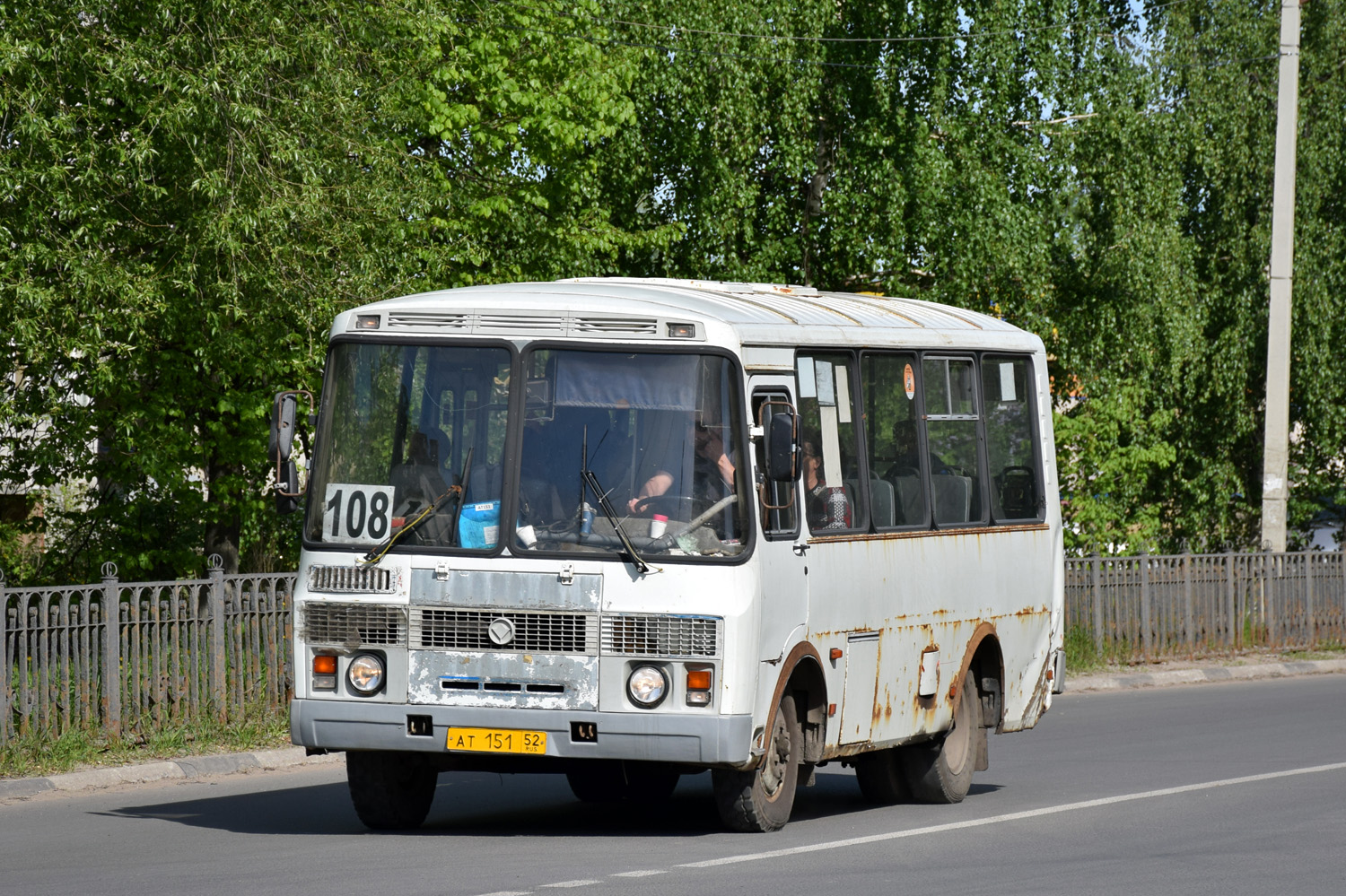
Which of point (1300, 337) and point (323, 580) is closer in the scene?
point (323, 580)

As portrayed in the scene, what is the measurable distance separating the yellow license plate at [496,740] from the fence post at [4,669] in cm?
474

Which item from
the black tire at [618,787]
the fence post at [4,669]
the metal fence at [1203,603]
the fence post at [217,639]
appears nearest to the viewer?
the black tire at [618,787]

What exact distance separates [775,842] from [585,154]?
71.4ft

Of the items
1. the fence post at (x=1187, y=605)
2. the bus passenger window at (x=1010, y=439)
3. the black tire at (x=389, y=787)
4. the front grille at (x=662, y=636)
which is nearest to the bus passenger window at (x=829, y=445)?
the front grille at (x=662, y=636)

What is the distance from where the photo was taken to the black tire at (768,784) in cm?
1037

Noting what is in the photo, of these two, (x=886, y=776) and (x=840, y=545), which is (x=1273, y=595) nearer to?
(x=886, y=776)

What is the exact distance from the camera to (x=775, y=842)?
1027cm

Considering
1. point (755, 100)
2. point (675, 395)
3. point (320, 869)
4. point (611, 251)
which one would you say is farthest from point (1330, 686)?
point (320, 869)

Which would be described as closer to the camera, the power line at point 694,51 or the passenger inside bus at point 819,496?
the passenger inside bus at point 819,496

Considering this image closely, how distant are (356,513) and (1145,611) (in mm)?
16624

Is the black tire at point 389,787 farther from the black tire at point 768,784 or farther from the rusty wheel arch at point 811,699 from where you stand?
the rusty wheel arch at point 811,699

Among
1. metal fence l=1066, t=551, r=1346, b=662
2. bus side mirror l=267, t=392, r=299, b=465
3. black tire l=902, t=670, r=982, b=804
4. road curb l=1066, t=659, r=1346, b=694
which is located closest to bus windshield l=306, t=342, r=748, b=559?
bus side mirror l=267, t=392, r=299, b=465

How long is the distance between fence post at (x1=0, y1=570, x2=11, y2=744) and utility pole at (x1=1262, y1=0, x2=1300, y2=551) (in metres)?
18.6

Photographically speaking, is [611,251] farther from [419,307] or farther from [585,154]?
[419,307]
